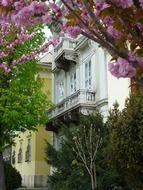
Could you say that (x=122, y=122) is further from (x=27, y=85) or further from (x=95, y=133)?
(x=27, y=85)

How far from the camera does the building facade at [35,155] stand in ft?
115

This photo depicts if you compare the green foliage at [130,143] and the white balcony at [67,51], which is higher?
the white balcony at [67,51]

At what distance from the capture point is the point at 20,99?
2434cm

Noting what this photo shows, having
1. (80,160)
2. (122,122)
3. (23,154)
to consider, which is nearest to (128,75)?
(122,122)

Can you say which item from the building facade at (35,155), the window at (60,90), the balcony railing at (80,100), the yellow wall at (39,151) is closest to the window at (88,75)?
the balcony railing at (80,100)

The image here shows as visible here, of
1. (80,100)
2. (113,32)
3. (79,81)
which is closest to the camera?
(113,32)

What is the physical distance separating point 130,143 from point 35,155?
994 inches

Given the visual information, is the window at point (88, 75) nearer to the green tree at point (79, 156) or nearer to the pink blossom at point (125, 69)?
the green tree at point (79, 156)

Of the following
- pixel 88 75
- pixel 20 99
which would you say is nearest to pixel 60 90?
pixel 88 75

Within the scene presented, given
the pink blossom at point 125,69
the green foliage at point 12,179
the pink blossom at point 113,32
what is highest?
the pink blossom at point 113,32

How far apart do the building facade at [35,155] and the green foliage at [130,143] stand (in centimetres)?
2153

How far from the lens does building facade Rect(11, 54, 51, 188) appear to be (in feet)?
115

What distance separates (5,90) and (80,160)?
8.92 m

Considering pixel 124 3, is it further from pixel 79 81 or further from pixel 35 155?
pixel 35 155
